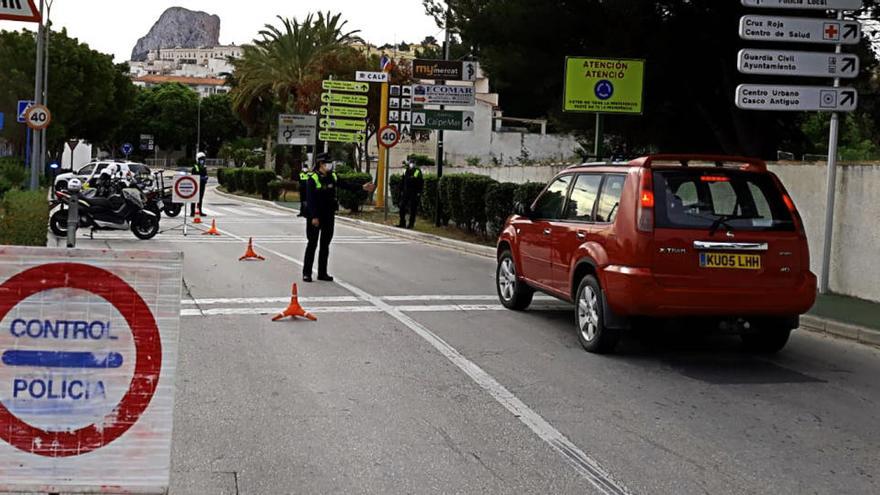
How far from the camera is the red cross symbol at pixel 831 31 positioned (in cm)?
1350

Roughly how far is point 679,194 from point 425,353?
2575mm

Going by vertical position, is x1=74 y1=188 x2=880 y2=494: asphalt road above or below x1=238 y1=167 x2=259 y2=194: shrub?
below

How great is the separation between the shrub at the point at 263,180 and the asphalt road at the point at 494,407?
115ft

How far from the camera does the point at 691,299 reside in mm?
8312

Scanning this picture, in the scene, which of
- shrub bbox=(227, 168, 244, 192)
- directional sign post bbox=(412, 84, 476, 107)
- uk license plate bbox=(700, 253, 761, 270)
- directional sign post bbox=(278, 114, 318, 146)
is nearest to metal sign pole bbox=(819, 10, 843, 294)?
uk license plate bbox=(700, 253, 761, 270)

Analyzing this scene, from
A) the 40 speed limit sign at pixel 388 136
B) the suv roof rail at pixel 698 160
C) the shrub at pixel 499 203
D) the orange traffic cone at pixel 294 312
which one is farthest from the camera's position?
the 40 speed limit sign at pixel 388 136

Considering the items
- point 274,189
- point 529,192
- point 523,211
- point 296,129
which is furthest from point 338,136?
point 523,211

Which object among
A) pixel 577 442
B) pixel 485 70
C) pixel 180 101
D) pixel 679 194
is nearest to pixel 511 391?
pixel 577 442

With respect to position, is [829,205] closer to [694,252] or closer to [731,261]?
[731,261]

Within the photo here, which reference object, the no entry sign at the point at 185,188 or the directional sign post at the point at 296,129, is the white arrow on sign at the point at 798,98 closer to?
the no entry sign at the point at 185,188

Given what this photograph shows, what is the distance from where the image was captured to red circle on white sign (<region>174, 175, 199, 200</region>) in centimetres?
2269

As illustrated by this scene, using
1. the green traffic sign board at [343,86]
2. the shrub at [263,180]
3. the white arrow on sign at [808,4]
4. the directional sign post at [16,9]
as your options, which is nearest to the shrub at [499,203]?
the white arrow on sign at [808,4]

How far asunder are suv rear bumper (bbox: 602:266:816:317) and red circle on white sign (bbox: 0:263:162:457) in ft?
16.7

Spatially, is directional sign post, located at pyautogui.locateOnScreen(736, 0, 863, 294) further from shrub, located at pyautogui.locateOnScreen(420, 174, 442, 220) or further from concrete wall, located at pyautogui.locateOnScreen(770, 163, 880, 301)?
shrub, located at pyautogui.locateOnScreen(420, 174, 442, 220)
